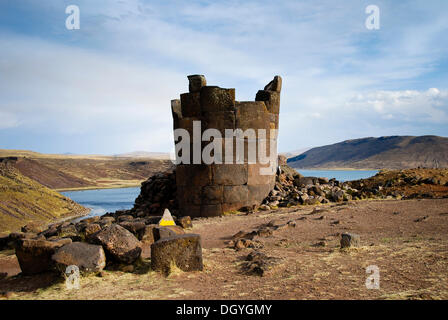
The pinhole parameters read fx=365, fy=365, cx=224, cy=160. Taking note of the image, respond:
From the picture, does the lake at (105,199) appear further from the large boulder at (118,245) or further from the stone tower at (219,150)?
the large boulder at (118,245)

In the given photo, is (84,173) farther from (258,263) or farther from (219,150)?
(258,263)

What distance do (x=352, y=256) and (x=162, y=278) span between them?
9.20 feet

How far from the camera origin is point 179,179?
1112 centimetres

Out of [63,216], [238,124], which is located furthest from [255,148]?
[63,216]

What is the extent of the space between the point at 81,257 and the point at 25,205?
2184 centimetres

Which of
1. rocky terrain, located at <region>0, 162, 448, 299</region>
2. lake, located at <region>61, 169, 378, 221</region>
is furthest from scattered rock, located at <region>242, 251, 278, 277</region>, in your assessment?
lake, located at <region>61, 169, 378, 221</region>

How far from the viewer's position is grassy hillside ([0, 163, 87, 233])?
70.5ft

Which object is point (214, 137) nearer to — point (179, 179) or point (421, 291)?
point (179, 179)

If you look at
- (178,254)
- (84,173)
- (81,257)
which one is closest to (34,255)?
(81,257)

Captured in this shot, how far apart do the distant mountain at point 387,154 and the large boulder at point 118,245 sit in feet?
222

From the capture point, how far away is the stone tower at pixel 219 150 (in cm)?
1038

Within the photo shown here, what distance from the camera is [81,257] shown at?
505cm

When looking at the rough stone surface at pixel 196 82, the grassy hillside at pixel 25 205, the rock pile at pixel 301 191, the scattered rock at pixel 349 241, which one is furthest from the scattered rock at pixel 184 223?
the grassy hillside at pixel 25 205

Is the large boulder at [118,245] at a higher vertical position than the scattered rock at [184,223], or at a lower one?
higher
